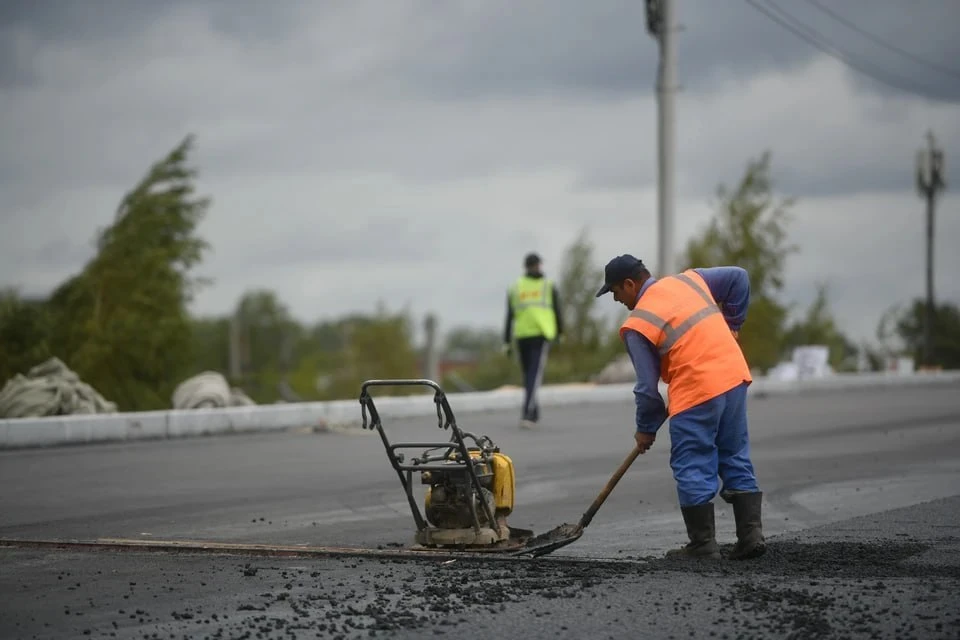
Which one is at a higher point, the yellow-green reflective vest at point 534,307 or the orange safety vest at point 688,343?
the yellow-green reflective vest at point 534,307

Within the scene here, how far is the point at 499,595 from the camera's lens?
6.14 meters

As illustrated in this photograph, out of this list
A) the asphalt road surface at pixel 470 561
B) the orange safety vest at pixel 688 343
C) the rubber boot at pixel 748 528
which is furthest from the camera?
the orange safety vest at pixel 688 343

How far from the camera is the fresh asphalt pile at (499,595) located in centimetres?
554

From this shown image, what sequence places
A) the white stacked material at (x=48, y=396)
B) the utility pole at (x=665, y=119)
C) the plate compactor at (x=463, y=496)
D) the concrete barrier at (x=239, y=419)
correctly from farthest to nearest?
the utility pole at (x=665, y=119) → the white stacked material at (x=48, y=396) → the concrete barrier at (x=239, y=419) → the plate compactor at (x=463, y=496)

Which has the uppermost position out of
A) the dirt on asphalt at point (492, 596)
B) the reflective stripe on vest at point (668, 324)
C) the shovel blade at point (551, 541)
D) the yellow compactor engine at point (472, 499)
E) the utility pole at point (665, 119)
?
the utility pole at point (665, 119)

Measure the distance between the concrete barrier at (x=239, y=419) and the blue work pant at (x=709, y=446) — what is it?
29.6 feet

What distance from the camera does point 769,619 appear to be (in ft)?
18.1

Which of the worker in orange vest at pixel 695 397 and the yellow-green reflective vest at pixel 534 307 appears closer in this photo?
the worker in orange vest at pixel 695 397

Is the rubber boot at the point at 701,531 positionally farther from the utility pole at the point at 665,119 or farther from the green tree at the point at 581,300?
the green tree at the point at 581,300

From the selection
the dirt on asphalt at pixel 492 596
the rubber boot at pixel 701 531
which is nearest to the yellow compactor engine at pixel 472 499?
the dirt on asphalt at pixel 492 596

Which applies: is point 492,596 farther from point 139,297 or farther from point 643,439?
point 139,297

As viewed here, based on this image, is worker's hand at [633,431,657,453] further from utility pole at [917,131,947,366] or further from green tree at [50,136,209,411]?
utility pole at [917,131,947,366]

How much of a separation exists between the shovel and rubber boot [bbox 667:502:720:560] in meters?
0.38

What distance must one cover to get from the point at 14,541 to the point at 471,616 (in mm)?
3389
